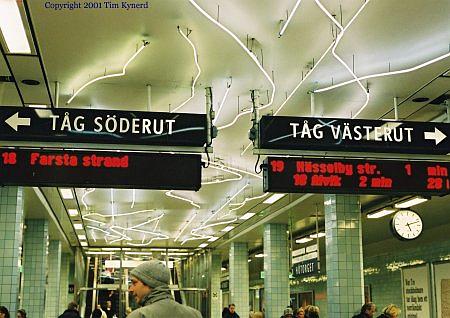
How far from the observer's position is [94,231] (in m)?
19.9

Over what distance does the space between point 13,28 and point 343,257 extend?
6.27 metres

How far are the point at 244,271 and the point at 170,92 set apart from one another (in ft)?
45.0

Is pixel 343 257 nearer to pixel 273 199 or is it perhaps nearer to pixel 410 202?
pixel 410 202

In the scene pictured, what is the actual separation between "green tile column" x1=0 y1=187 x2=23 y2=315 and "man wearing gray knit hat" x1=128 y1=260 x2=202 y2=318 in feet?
23.6

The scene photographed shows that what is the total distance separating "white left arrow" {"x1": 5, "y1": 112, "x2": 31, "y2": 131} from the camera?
557cm

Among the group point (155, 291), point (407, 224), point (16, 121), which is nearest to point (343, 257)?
point (407, 224)

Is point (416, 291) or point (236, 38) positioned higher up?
point (236, 38)

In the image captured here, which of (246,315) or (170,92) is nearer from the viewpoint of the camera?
(170,92)

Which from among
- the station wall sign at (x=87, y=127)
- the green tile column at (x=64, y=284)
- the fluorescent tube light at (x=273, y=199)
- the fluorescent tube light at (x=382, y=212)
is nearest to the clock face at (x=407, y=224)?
the fluorescent tube light at (x=382, y=212)

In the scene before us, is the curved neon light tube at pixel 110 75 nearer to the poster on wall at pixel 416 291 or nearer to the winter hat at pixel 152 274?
the winter hat at pixel 152 274

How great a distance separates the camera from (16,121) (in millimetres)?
5582

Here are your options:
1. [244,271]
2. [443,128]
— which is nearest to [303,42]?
[443,128]

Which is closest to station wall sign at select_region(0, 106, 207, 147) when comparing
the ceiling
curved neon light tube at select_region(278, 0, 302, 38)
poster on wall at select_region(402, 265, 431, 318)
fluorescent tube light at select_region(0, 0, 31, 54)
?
fluorescent tube light at select_region(0, 0, 31, 54)

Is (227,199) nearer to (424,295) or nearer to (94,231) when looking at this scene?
(424,295)
